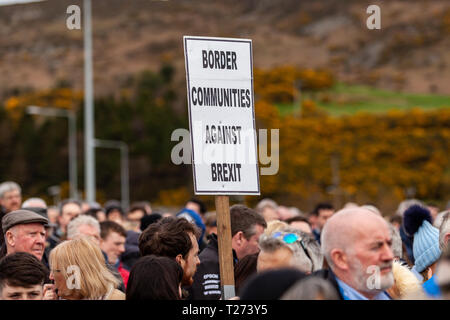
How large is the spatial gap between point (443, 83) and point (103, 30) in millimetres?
61108

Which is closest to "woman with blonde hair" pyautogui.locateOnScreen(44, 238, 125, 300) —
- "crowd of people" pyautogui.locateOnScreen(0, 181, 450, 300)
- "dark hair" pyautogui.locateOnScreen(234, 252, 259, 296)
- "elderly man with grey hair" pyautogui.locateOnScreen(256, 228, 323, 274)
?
"crowd of people" pyautogui.locateOnScreen(0, 181, 450, 300)

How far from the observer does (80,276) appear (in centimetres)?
588

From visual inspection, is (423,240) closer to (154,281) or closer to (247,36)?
(154,281)

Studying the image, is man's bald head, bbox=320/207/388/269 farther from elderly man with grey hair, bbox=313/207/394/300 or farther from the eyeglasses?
the eyeglasses

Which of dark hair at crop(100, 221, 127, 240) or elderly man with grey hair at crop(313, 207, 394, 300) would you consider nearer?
elderly man with grey hair at crop(313, 207, 394, 300)

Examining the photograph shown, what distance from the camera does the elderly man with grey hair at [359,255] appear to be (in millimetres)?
4793

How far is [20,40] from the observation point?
15850 centimetres

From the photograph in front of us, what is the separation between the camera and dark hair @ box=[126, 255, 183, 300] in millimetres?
5379

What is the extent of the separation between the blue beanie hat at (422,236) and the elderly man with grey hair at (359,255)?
1761mm

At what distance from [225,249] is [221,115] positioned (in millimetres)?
813

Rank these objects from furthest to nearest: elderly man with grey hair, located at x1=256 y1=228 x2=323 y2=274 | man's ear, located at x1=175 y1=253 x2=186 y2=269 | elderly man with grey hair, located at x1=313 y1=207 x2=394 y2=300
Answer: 1. man's ear, located at x1=175 y1=253 x2=186 y2=269
2. elderly man with grey hair, located at x1=256 y1=228 x2=323 y2=274
3. elderly man with grey hair, located at x1=313 y1=207 x2=394 y2=300

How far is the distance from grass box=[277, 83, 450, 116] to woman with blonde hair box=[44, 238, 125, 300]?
89222mm
